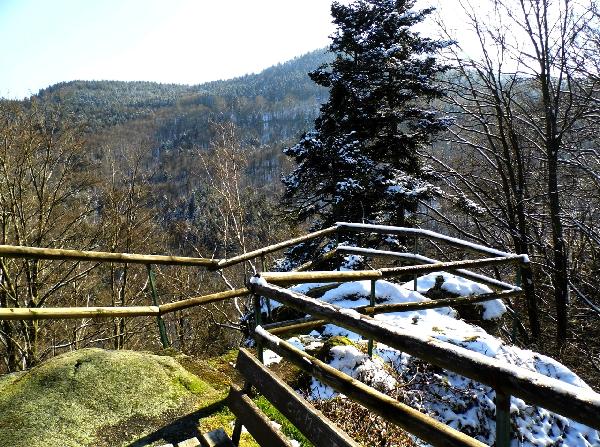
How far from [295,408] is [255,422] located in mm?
482

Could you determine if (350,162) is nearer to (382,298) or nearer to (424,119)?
(424,119)

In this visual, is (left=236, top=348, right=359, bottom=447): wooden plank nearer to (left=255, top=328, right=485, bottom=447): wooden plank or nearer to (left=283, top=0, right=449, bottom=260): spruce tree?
(left=255, top=328, right=485, bottom=447): wooden plank

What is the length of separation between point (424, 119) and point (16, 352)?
52.8 feet

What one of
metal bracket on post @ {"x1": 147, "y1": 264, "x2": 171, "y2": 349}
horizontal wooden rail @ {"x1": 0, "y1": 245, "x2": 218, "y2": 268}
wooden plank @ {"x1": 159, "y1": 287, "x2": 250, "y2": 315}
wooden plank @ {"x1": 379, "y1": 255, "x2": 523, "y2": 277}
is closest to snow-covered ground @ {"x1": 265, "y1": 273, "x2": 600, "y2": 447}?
wooden plank @ {"x1": 379, "y1": 255, "x2": 523, "y2": 277}

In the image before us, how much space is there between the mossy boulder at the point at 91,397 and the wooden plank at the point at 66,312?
16.7 inches

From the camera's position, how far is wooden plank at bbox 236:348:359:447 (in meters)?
2.19

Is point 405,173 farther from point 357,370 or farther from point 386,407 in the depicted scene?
point 386,407

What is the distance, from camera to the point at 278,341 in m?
3.09

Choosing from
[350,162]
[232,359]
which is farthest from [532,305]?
[232,359]

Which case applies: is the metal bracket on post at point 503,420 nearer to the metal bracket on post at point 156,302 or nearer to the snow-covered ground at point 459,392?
the snow-covered ground at point 459,392

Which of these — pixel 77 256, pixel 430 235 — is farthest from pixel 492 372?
pixel 430 235

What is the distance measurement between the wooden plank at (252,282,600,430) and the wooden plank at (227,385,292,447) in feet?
2.67

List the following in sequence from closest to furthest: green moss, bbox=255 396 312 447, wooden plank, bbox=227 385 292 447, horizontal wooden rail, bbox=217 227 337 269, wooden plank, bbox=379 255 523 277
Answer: wooden plank, bbox=227 385 292 447 → green moss, bbox=255 396 312 447 → wooden plank, bbox=379 255 523 277 → horizontal wooden rail, bbox=217 227 337 269

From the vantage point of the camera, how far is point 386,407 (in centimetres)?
206
